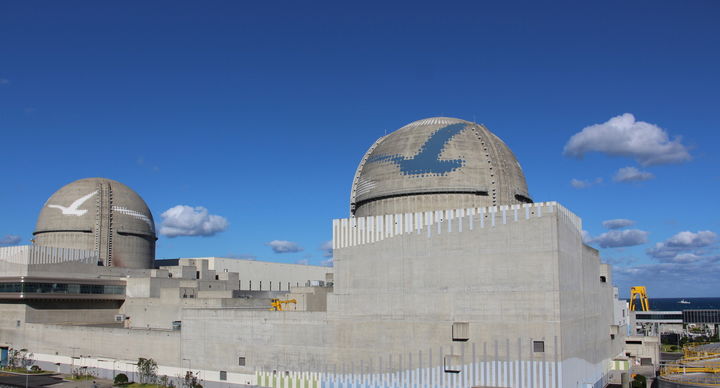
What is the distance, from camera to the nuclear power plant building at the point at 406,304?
3591cm

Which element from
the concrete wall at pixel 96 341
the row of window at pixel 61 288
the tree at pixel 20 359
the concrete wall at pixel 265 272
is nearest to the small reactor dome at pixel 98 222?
the row of window at pixel 61 288

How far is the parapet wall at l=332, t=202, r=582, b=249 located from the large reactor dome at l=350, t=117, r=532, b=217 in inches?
161

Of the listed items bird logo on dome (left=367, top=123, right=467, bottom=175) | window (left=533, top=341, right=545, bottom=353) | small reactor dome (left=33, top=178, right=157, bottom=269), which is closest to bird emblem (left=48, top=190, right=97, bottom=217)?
small reactor dome (left=33, top=178, right=157, bottom=269)

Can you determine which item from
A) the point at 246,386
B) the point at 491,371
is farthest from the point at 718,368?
the point at 246,386

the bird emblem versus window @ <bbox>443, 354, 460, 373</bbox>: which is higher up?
the bird emblem

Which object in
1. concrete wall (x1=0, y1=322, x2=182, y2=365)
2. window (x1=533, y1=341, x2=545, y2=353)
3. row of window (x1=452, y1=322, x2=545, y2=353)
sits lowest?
concrete wall (x1=0, y1=322, x2=182, y2=365)

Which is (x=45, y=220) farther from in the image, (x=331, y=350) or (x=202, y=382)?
(x=331, y=350)

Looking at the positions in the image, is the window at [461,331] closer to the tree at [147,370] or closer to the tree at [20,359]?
the tree at [147,370]

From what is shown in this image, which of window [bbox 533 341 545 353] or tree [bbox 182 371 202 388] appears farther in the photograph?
tree [bbox 182 371 202 388]

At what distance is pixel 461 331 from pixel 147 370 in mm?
24527

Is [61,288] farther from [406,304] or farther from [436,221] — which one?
[436,221]

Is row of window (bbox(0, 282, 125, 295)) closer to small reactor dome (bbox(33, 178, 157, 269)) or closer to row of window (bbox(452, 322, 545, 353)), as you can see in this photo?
small reactor dome (bbox(33, 178, 157, 269))

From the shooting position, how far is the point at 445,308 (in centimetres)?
3772

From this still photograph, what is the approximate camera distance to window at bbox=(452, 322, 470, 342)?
36.6 meters
